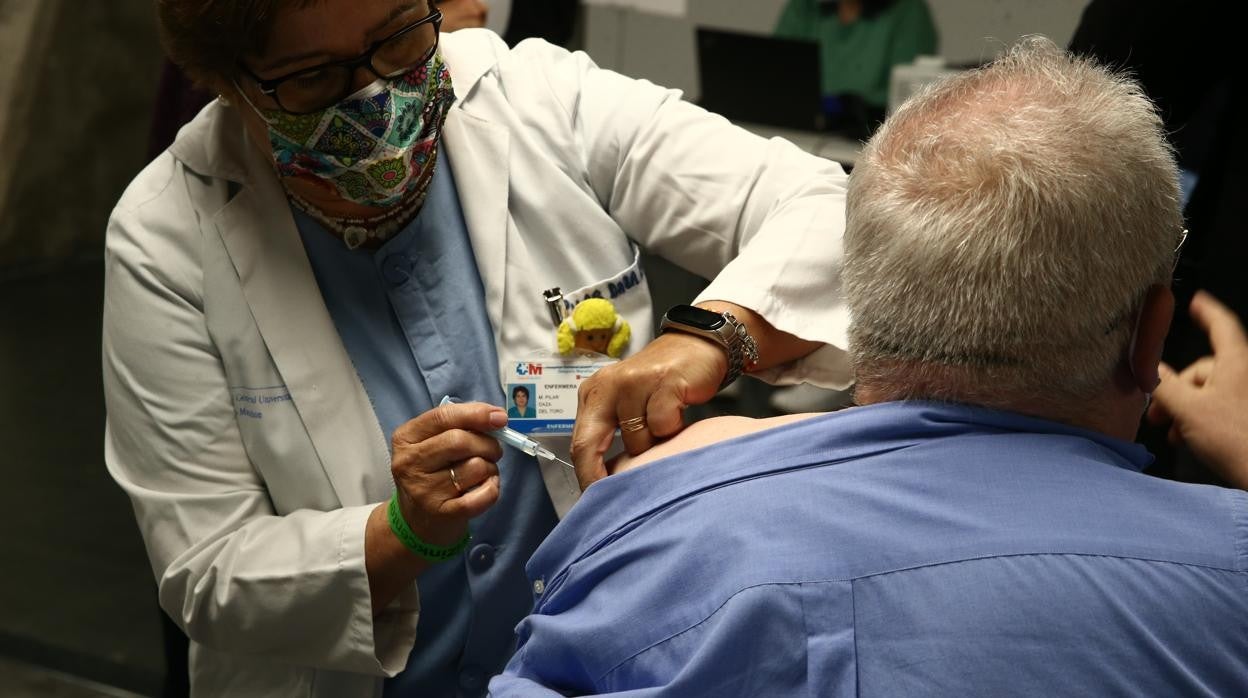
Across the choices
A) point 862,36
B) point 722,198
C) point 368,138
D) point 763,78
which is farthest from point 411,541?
point 862,36

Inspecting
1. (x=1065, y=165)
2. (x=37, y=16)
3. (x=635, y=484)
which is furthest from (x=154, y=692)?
(x=37, y=16)

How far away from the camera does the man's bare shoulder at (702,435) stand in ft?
3.65

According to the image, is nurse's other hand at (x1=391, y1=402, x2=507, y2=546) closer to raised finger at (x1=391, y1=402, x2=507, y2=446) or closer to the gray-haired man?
raised finger at (x1=391, y1=402, x2=507, y2=446)

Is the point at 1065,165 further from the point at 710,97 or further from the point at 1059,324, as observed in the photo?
the point at 710,97

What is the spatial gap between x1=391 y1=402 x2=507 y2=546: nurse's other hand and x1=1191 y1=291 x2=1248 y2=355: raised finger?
901mm

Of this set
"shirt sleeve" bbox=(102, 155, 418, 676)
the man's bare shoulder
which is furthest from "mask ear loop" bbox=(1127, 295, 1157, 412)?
"shirt sleeve" bbox=(102, 155, 418, 676)

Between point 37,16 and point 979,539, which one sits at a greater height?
point 979,539

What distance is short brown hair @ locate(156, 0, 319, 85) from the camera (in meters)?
1.17

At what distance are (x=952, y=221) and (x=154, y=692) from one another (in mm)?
2547

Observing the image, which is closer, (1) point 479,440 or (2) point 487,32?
(1) point 479,440

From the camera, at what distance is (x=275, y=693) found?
1.40m

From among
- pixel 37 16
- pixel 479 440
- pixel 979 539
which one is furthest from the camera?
pixel 37 16

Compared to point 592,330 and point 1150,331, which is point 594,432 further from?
point 1150,331

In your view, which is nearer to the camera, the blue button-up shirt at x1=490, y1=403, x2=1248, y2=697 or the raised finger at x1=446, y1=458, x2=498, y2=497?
the blue button-up shirt at x1=490, y1=403, x2=1248, y2=697
